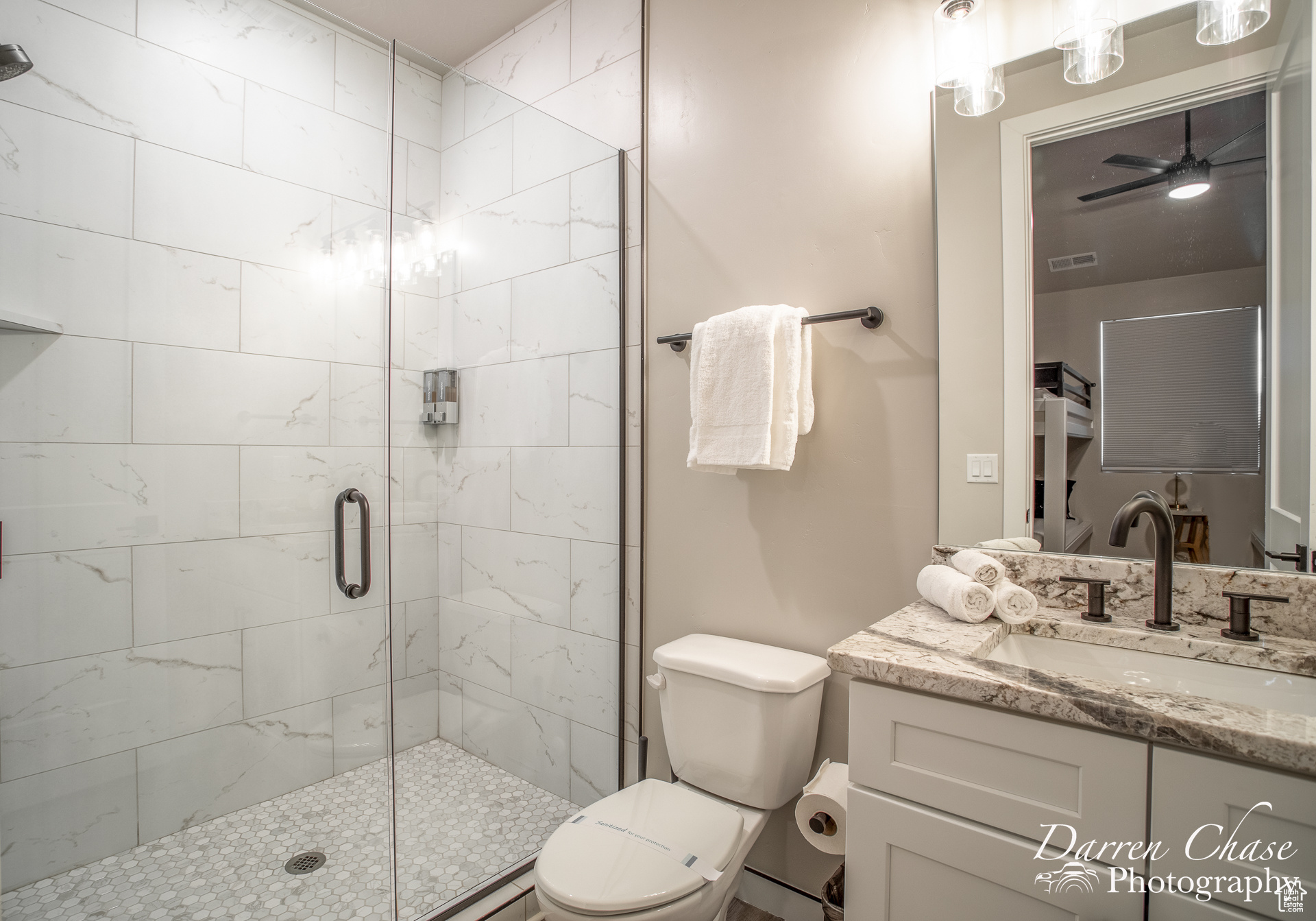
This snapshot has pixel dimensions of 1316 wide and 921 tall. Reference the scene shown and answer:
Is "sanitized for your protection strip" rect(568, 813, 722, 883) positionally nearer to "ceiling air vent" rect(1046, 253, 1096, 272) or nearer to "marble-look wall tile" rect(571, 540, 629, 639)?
"marble-look wall tile" rect(571, 540, 629, 639)

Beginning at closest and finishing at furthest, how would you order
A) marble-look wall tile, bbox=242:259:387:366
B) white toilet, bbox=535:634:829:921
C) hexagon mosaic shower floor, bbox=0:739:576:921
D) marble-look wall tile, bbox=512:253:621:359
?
1. white toilet, bbox=535:634:829:921
2. hexagon mosaic shower floor, bbox=0:739:576:921
3. marble-look wall tile, bbox=242:259:387:366
4. marble-look wall tile, bbox=512:253:621:359

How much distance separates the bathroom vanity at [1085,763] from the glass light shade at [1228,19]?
89 centimetres

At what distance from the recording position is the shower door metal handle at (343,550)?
164 centimetres

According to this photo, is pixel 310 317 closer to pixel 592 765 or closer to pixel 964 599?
pixel 592 765

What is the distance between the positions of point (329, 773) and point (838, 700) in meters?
1.34

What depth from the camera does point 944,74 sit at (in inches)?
51.2

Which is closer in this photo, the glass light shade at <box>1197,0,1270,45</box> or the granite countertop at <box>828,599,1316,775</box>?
the granite countertop at <box>828,599,1316,775</box>

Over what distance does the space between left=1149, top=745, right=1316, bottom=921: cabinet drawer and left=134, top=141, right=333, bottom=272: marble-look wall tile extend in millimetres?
1933

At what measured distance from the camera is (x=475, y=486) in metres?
1.68

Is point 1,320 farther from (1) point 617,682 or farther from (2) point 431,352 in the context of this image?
(1) point 617,682

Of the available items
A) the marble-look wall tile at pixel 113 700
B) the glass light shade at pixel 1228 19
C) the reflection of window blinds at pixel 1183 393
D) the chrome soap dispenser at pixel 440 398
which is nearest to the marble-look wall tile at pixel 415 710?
the marble-look wall tile at pixel 113 700

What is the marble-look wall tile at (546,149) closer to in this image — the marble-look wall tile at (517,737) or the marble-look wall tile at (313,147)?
the marble-look wall tile at (313,147)

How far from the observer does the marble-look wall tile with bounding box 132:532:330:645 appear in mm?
1414

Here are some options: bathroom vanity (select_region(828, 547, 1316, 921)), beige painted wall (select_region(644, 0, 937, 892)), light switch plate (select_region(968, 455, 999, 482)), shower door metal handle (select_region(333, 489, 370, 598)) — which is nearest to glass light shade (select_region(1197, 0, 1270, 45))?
beige painted wall (select_region(644, 0, 937, 892))
